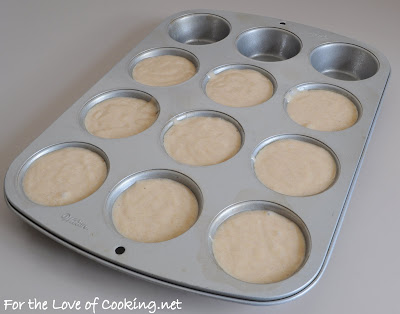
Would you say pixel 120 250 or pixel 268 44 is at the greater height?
pixel 268 44

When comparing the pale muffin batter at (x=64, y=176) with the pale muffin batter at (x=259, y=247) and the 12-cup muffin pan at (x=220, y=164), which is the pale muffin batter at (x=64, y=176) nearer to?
the 12-cup muffin pan at (x=220, y=164)

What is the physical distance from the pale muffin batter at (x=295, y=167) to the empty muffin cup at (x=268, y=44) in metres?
0.72

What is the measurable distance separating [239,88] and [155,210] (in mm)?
727

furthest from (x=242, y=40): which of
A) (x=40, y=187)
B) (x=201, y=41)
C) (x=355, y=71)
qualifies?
(x=40, y=187)

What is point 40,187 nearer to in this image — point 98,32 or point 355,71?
point 98,32

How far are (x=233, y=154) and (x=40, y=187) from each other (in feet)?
2.17

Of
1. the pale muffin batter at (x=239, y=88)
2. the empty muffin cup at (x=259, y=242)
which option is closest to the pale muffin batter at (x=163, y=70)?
the pale muffin batter at (x=239, y=88)

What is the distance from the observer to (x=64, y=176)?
162cm

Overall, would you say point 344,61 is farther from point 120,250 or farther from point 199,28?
point 120,250

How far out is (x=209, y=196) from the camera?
150 cm

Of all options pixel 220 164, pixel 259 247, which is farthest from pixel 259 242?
pixel 220 164

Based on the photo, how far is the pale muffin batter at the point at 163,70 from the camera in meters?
2.06

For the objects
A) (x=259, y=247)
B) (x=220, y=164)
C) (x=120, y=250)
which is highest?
(x=220, y=164)

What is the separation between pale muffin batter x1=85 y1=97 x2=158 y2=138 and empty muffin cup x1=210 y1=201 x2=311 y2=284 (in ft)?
1.81
